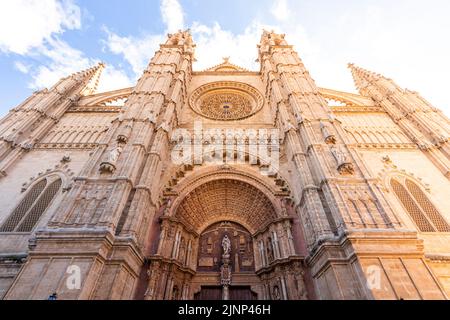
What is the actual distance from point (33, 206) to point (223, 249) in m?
9.88

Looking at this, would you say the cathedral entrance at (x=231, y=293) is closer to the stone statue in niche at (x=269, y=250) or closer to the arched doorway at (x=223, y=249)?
the arched doorway at (x=223, y=249)

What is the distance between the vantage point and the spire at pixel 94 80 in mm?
23492

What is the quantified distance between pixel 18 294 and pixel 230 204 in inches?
399

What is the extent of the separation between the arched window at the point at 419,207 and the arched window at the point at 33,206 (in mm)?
18478

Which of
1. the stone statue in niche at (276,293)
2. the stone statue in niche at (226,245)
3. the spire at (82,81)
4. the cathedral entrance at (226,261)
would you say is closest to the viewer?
the stone statue in niche at (276,293)

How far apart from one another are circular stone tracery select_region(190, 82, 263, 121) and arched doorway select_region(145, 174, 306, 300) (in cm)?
762

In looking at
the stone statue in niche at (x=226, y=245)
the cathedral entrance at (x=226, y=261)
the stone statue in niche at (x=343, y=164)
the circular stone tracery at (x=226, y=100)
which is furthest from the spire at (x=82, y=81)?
the stone statue in niche at (x=343, y=164)

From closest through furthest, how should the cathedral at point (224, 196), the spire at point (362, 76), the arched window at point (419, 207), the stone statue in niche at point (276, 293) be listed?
1. the cathedral at point (224, 196)
2. the stone statue in niche at point (276, 293)
3. the arched window at point (419, 207)
4. the spire at point (362, 76)

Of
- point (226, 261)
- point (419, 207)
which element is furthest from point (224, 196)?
point (419, 207)

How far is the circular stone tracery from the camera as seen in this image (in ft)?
68.3

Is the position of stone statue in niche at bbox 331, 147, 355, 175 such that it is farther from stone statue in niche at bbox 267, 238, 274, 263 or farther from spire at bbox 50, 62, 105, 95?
spire at bbox 50, 62, 105, 95
